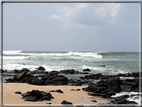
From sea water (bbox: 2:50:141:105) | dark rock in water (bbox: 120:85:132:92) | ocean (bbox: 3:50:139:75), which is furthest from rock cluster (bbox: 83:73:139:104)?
ocean (bbox: 3:50:139:75)

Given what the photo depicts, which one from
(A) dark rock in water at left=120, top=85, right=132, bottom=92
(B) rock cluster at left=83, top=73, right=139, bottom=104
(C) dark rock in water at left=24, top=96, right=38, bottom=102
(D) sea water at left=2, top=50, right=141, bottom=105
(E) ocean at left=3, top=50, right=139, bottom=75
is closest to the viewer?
(C) dark rock in water at left=24, top=96, right=38, bottom=102

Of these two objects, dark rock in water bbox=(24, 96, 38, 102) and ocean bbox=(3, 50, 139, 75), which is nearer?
dark rock in water bbox=(24, 96, 38, 102)

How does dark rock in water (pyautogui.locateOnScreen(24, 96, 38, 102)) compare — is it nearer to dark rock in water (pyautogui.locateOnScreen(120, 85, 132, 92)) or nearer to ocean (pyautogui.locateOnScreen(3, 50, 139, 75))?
dark rock in water (pyautogui.locateOnScreen(120, 85, 132, 92))

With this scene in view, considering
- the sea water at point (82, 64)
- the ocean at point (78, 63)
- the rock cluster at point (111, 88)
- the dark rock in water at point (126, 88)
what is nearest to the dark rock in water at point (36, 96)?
the rock cluster at point (111, 88)

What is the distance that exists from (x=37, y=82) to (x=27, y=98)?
12.8ft

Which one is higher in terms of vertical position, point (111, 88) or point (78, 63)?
point (78, 63)

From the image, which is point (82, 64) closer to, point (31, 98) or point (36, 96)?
point (36, 96)

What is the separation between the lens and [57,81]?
10461mm

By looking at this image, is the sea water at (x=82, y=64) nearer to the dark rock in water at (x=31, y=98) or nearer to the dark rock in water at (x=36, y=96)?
the dark rock in water at (x=36, y=96)

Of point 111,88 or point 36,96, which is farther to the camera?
point 111,88

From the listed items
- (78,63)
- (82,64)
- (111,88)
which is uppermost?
(78,63)

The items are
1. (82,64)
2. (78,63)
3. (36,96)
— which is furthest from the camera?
(78,63)

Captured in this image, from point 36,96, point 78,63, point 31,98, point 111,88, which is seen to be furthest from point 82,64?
point 31,98

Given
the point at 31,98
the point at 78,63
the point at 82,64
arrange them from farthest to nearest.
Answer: the point at 78,63, the point at 82,64, the point at 31,98
